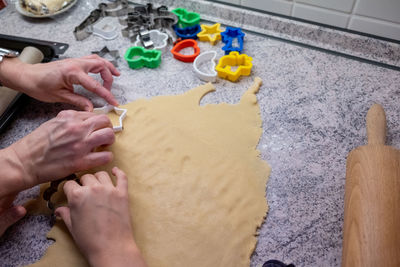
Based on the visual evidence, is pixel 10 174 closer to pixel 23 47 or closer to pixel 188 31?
pixel 23 47

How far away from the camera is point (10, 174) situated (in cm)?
60

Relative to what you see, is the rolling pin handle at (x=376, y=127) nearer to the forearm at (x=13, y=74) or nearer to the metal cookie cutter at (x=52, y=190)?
the metal cookie cutter at (x=52, y=190)

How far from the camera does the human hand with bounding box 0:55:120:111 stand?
Result: 75 cm

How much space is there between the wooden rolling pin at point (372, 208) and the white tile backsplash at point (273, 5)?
1.91 feet

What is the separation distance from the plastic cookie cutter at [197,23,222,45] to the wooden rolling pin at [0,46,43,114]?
0.50 m

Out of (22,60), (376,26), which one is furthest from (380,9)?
(22,60)

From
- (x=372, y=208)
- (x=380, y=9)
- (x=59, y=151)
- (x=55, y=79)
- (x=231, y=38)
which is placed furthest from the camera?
(x=231, y=38)

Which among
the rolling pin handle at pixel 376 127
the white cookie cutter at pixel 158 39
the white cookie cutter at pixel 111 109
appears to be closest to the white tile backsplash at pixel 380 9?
the rolling pin handle at pixel 376 127

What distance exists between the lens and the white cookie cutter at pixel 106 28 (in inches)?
41.8

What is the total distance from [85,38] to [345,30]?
88 centimetres

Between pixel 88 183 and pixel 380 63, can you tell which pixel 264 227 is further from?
pixel 380 63

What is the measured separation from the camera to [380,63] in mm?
925

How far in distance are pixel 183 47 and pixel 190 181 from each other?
1.73 feet

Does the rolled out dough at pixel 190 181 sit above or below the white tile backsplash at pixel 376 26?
below
